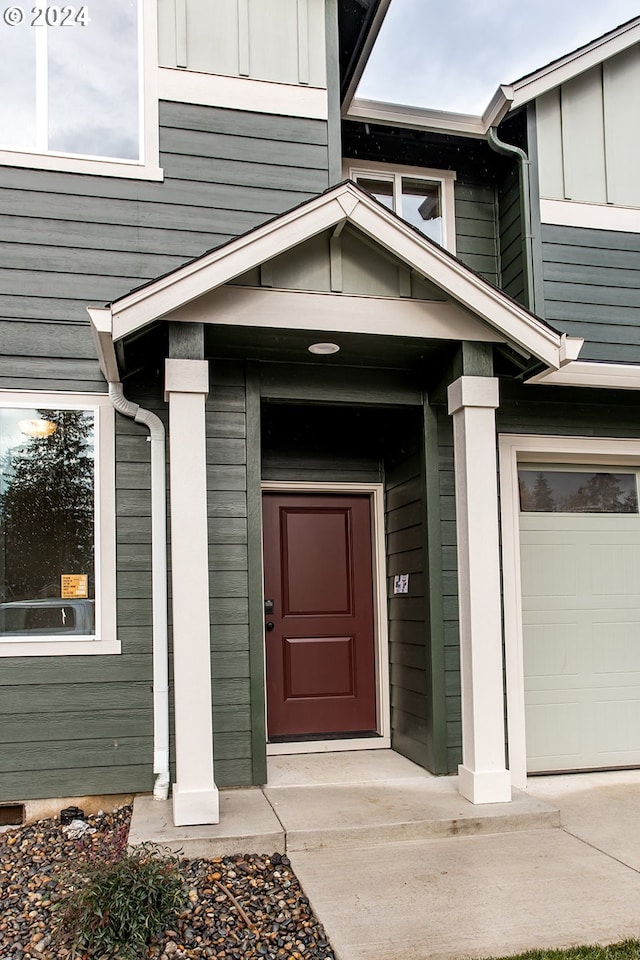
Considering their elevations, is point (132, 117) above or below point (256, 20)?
below

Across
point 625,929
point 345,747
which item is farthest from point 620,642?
point 625,929

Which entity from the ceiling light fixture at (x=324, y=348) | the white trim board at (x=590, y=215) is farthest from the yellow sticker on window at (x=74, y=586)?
the white trim board at (x=590, y=215)

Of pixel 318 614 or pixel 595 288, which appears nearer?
pixel 595 288

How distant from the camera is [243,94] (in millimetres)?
5492

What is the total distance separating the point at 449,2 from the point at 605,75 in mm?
24073

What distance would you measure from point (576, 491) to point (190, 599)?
3144mm

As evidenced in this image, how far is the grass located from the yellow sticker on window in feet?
9.76

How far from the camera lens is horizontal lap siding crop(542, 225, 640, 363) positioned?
5879mm

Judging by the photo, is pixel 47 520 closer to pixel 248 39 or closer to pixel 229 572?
pixel 229 572

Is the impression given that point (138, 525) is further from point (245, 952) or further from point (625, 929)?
point (625, 929)

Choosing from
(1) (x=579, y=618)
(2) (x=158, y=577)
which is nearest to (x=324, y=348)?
(2) (x=158, y=577)

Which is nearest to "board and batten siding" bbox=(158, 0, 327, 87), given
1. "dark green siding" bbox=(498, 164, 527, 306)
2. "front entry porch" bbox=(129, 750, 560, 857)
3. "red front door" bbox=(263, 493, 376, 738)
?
"dark green siding" bbox=(498, 164, 527, 306)

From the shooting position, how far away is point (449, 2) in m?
26.9

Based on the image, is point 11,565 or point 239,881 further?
point 11,565
